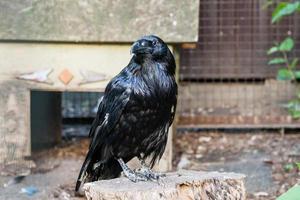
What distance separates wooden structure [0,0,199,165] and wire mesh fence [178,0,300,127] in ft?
6.52

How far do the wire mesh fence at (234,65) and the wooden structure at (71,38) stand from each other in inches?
78.3

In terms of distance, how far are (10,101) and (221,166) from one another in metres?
1.92

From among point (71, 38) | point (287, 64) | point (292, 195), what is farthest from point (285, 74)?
point (292, 195)

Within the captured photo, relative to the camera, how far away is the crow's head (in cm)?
401

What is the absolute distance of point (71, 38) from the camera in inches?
231

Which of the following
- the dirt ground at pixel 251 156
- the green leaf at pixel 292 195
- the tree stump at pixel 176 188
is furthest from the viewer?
the dirt ground at pixel 251 156

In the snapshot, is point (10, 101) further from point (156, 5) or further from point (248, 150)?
point (248, 150)

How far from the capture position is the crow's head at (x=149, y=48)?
4.01 metres

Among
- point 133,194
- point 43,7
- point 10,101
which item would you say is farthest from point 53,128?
point 133,194

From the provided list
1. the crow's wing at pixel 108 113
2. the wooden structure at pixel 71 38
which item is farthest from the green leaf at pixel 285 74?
the crow's wing at pixel 108 113

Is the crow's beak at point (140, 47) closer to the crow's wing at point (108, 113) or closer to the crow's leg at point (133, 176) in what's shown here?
the crow's wing at point (108, 113)

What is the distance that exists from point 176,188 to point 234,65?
4260mm

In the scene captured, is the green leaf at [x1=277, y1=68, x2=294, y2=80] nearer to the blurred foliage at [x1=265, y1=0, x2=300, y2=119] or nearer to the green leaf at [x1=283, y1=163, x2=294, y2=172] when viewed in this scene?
the blurred foliage at [x1=265, y1=0, x2=300, y2=119]

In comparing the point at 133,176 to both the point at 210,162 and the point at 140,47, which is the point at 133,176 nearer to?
the point at 140,47
